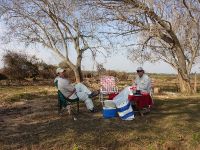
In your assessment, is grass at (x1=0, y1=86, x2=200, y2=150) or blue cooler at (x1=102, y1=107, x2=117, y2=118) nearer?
grass at (x1=0, y1=86, x2=200, y2=150)

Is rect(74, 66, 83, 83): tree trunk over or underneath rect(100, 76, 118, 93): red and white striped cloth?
over

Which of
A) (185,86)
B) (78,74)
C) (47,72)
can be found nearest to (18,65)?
(47,72)

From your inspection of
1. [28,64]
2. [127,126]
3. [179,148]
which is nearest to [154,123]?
[127,126]

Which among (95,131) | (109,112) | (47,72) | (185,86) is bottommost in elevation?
(95,131)

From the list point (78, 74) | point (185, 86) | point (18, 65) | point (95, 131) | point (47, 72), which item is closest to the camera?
point (95, 131)

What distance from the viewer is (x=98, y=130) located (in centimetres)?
963

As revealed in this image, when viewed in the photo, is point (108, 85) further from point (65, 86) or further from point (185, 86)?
point (185, 86)

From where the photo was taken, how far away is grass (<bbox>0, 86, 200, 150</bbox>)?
8766 millimetres

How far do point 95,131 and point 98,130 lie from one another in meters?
0.10

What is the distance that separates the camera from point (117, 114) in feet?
36.6

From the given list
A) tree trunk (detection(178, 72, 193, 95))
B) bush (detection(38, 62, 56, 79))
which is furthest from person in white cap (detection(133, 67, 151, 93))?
bush (detection(38, 62, 56, 79))

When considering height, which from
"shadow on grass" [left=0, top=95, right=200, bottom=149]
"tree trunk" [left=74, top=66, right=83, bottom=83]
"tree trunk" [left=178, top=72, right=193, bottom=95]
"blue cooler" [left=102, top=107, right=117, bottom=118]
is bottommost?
"shadow on grass" [left=0, top=95, right=200, bottom=149]

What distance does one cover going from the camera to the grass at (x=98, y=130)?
345 inches

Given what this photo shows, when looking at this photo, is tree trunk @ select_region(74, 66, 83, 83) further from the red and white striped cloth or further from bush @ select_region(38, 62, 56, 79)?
the red and white striped cloth
